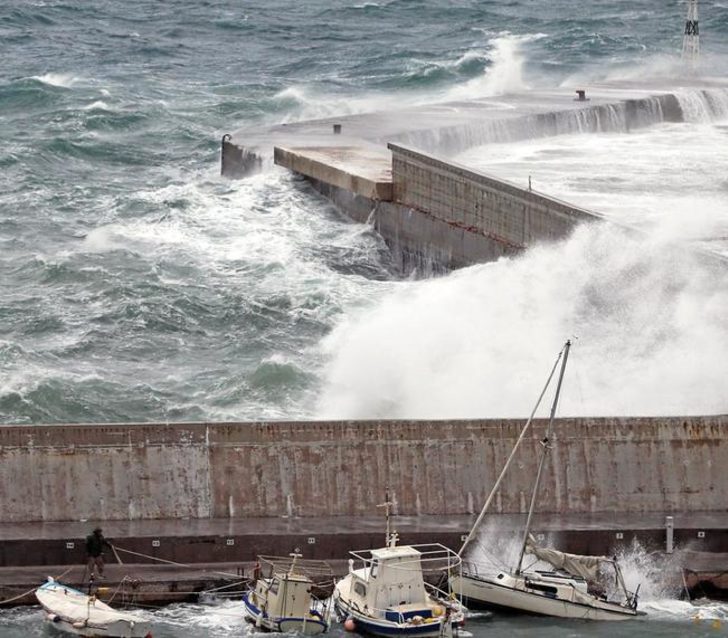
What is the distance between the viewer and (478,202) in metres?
50.2

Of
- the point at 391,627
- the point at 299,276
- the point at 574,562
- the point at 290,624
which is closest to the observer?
the point at 391,627

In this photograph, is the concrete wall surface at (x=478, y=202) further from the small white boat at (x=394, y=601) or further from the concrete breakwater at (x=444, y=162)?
the small white boat at (x=394, y=601)

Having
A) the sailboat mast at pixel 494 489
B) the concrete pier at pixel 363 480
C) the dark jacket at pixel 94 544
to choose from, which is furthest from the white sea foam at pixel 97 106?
the dark jacket at pixel 94 544

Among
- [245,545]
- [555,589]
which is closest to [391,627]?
[555,589]

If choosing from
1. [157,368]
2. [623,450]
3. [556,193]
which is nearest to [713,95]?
[556,193]

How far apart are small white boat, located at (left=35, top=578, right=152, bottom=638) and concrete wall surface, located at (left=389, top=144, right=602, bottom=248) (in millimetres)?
21581

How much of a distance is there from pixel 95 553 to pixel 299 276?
22932 millimetres

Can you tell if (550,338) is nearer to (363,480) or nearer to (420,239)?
(420,239)

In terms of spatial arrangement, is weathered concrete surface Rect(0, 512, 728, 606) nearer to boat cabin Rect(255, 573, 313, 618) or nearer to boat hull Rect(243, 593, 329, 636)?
boat hull Rect(243, 593, 329, 636)

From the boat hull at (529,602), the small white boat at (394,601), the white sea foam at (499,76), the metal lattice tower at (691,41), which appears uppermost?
the metal lattice tower at (691,41)

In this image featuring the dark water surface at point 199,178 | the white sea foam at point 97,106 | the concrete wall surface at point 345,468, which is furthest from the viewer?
the white sea foam at point 97,106

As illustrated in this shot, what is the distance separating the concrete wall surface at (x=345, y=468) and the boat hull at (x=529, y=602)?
272 centimetres

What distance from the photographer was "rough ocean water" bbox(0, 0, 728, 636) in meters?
38.0

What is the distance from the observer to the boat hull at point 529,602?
1033 inches
